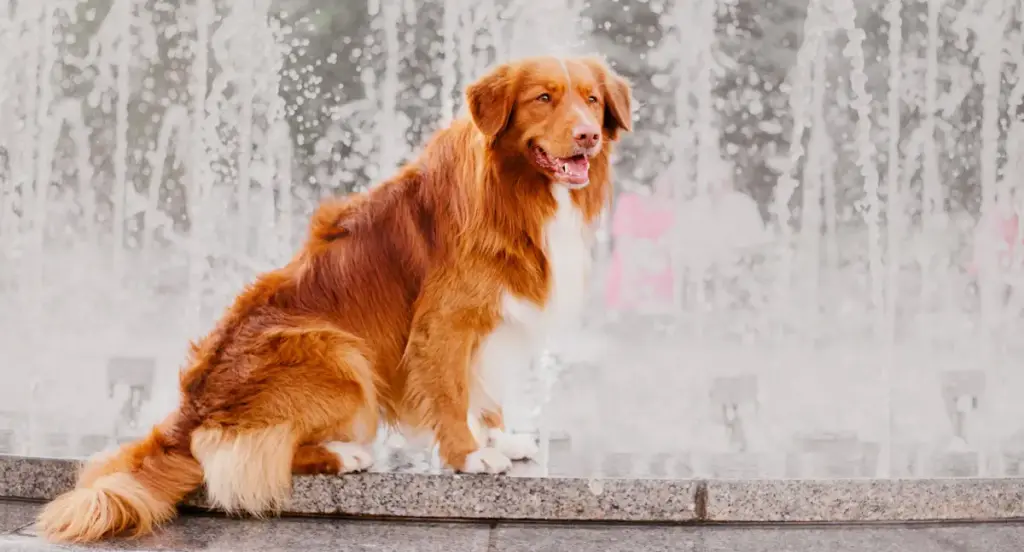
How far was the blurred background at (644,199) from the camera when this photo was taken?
5.41 m

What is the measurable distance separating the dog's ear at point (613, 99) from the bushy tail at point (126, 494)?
1807 millimetres

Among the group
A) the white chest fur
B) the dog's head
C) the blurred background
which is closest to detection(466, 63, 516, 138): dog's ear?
the dog's head

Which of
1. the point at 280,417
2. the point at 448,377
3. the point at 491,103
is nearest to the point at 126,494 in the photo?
the point at 280,417

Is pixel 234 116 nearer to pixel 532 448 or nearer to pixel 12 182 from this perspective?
pixel 12 182

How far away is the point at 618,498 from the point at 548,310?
2.21 ft

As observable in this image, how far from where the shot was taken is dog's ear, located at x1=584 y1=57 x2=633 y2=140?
3275 millimetres

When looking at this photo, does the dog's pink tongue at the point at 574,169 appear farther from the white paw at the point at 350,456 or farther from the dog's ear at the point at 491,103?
the white paw at the point at 350,456

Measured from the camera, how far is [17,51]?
715 cm

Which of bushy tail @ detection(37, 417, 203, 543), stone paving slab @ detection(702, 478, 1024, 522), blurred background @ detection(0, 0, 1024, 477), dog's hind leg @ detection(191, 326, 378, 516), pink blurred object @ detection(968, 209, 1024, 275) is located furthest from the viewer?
pink blurred object @ detection(968, 209, 1024, 275)

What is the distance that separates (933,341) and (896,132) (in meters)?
2.99

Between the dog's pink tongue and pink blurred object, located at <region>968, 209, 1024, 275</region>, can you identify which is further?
pink blurred object, located at <region>968, 209, 1024, 275</region>

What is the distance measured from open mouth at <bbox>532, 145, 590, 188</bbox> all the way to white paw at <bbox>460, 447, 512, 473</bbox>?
0.95 m

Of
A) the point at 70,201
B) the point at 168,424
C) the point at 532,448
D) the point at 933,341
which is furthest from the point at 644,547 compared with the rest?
the point at 70,201

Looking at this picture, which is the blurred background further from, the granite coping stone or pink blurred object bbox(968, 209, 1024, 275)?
the granite coping stone
